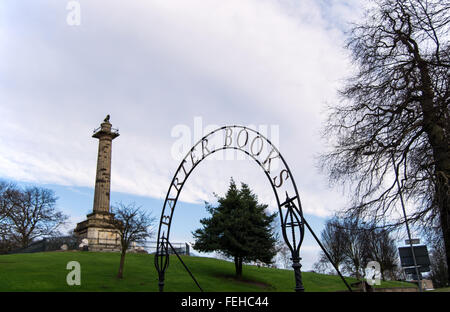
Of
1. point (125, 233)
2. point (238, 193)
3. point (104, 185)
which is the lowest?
point (125, 233)

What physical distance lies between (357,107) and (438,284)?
55526mm

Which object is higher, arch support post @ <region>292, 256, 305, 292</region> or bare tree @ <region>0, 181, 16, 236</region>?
bare tree @ <region>0, 181, 16, 236</region>

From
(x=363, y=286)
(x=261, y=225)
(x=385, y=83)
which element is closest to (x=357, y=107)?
(x=385, y=83)

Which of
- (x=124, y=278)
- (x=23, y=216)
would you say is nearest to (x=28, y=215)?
(x=23, y=216)

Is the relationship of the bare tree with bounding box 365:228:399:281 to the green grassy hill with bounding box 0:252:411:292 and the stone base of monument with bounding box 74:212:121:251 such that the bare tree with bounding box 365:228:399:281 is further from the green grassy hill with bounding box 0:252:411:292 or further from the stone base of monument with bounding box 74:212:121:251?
the stone base of monument with bounding box 74:212:121:251

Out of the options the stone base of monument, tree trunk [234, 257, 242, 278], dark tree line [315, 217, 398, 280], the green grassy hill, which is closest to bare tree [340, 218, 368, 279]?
dark tree line [315, 217, 398, 280]

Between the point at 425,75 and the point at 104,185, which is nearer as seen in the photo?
the point at 425,75

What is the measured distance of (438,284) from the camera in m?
52.9

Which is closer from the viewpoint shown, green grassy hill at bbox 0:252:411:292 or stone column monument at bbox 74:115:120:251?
green grassy hill at bbox 0:252:411:292

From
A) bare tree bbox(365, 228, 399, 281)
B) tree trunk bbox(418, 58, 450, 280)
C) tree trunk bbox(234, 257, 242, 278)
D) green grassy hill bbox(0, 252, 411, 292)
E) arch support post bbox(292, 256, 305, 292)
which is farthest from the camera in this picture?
tree trunk bbox(234, 257, 242, 278)

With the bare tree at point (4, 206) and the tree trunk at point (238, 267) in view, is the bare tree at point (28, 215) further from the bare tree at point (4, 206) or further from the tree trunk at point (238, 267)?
the tree trunk at point (238, 267)

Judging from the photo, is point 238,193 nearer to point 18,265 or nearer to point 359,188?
point 18,265

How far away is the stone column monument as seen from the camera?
3994 centimetres
